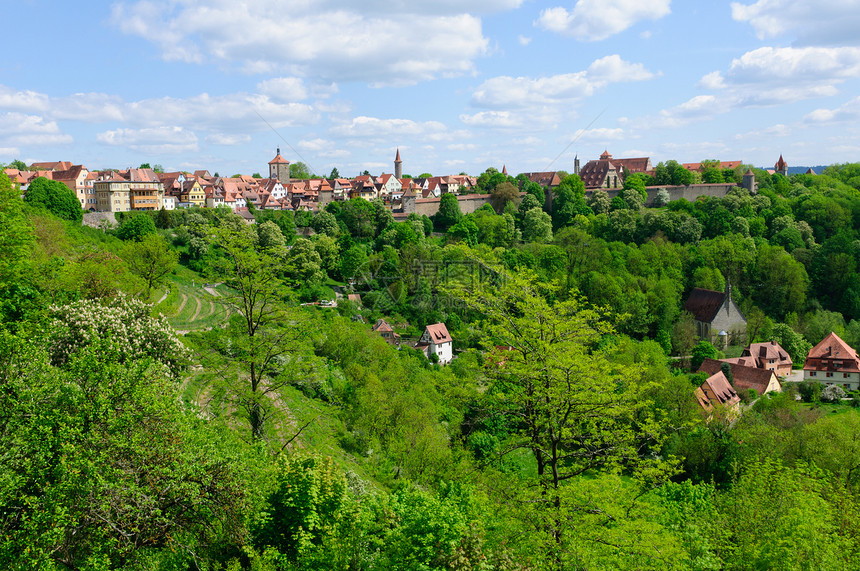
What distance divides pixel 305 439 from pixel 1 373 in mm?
8376

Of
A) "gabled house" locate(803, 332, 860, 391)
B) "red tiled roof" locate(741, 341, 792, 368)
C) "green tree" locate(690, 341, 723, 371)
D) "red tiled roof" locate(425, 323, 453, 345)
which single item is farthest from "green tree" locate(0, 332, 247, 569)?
"gabled house" locate(803, 332, 860, 391)

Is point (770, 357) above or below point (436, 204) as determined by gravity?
below

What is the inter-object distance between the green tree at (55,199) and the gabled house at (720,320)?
4355 cm

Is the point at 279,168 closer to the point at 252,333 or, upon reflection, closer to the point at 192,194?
the point at 192,194

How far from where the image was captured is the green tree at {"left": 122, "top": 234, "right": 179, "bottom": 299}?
87.2 ft

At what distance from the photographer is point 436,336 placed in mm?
39469

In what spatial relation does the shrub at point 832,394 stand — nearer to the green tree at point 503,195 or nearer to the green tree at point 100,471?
the green tree at point 503,195

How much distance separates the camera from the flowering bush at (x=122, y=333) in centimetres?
1387

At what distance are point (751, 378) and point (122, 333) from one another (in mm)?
32517

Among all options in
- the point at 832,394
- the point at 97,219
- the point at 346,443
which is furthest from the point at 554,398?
the point at 97,219

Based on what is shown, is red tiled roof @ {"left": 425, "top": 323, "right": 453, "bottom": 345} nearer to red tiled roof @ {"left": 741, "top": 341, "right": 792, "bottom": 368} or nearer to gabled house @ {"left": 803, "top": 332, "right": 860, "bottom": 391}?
red tiled roof @ {"left": 741, "top": 341, "right": 792, "bottom": 368}

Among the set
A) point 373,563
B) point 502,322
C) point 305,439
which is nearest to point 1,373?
point 373,563

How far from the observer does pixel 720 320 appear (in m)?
44.2

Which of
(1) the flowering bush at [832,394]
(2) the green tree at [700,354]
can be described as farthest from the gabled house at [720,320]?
(1) the flowering bush at [832,394]
